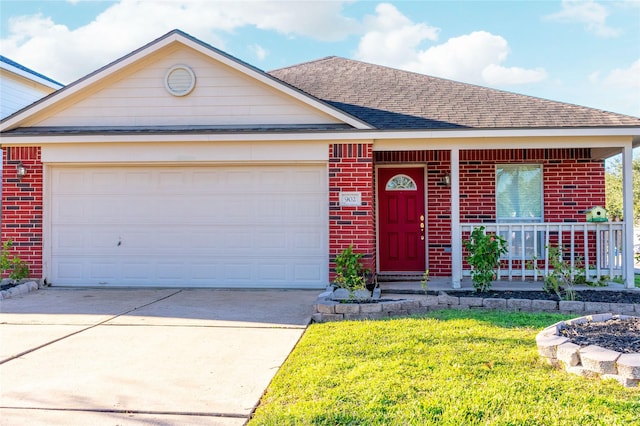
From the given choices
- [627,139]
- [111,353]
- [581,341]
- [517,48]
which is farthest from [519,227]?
[517,48]

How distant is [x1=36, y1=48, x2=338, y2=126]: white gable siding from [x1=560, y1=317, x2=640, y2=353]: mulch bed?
5.49 m

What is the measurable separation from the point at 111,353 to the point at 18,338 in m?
1.42

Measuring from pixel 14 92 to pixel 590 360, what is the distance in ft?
52.7

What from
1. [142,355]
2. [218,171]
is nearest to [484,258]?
[218,171]

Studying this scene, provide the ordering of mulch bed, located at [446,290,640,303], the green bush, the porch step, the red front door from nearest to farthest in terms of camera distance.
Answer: mulch bed, located at [446,290,640,303] → the green bush → the porch step → the red front door

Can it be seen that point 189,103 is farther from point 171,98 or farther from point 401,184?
point 401,184

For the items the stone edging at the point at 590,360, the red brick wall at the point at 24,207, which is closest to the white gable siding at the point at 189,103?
the red brick wall at the point at 24,207

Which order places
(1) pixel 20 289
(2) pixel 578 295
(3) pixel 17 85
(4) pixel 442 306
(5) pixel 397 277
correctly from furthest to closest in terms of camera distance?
(3) pixel 17 85 < (5) pixel 397 277 < (1) pixel 20 289 < (2) pixel 578 295 < (4) pixel 442 306

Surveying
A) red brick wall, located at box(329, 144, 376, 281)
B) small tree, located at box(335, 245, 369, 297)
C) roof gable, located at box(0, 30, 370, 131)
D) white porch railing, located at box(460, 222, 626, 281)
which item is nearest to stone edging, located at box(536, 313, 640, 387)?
small tree, located at box(335, 245, 369, 297)

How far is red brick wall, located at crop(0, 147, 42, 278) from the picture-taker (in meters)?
9.32

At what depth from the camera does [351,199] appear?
8.85 meters

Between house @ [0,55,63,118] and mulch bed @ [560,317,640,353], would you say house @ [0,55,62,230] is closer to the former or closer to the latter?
house @ [0,55,63,118]

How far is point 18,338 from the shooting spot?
18.6 ft

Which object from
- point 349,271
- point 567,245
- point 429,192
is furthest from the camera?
point 429,192
